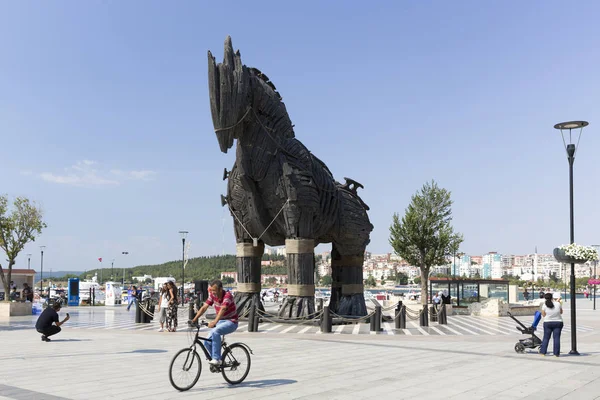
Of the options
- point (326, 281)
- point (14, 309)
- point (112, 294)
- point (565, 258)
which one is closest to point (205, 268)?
point (326, 281)

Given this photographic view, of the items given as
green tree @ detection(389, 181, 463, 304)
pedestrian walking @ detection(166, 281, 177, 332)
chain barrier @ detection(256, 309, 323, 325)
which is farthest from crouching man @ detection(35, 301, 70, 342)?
green tree @ detection(389, 181, 463, 304)

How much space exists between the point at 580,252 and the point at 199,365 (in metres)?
9.14

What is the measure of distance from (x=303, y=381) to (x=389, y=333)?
935cm

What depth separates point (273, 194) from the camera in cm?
1880

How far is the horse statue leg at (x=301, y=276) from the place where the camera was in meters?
18.9

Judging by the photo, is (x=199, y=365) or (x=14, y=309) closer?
(x=199, y=365)

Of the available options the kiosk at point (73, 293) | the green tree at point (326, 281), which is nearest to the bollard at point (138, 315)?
the kiosk at point (73, 293)

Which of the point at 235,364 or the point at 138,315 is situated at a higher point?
the point at 235,364

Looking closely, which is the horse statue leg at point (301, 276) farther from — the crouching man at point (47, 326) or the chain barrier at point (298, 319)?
the crouching man at point (47, 326)

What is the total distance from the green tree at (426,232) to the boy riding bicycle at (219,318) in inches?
1020

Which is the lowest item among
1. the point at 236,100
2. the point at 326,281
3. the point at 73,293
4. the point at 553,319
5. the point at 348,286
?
the point at 326,281

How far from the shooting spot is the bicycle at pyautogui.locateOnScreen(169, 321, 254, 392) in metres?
8.09

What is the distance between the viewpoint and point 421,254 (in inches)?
1348

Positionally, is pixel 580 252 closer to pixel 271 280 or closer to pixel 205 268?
pixel 205 268
